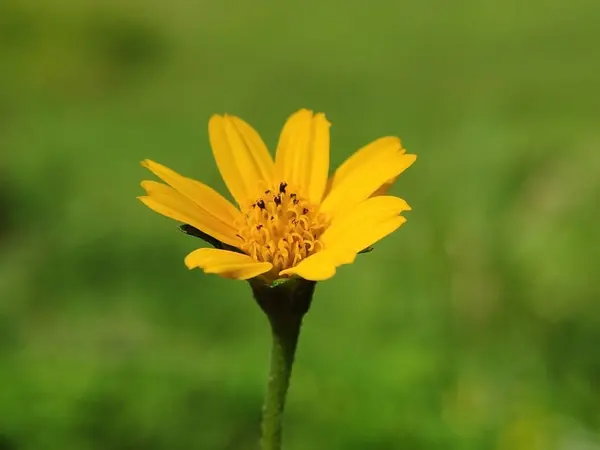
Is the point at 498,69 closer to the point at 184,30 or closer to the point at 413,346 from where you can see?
the point at 184,30

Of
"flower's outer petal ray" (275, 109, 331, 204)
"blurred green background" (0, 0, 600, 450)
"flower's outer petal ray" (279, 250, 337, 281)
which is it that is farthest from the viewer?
"blurred green background" (0, 0, 600, 450)

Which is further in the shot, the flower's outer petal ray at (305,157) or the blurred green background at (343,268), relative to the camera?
the blurred green background at (343,268)

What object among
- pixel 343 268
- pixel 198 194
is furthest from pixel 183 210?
pixel 343 268

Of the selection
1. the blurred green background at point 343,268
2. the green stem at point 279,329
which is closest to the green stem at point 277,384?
the green stem at point 279,329

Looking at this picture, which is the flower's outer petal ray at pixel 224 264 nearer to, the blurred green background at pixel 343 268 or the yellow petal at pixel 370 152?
the yellow petal at pixel 370 152

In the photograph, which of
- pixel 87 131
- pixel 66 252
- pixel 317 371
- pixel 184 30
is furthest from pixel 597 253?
pixel 184 30

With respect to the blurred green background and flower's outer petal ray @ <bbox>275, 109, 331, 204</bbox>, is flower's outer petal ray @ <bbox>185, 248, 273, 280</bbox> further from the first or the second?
the blurred green background

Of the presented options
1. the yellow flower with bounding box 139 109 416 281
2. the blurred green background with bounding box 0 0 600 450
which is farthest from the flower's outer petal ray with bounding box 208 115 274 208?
the blurred green background with bounding box 0 0 600 450
